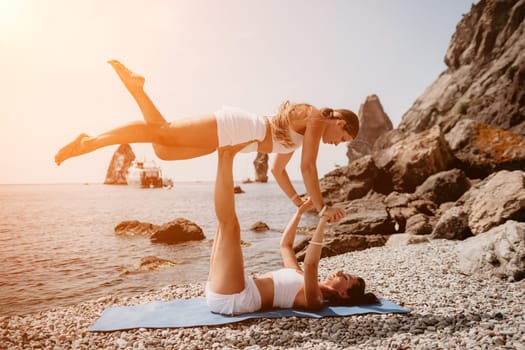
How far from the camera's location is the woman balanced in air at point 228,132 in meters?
4.34

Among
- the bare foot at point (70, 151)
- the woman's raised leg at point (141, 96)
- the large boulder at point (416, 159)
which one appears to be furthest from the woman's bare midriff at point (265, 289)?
the large boulder at point (416, 159)

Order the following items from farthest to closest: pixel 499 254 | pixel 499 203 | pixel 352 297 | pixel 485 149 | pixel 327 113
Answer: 1. pixel 485 149
2. pixel 499 203
3. pixel 499 254
4. pixel 352 297
5. pixel 327 113

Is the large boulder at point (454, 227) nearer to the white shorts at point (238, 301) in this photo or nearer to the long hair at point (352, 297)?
the long hair at point (352, 297)

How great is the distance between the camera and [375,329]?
438 centimetres

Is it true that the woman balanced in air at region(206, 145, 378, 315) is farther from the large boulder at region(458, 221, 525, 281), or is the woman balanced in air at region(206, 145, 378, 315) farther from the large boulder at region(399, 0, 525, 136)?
the large boulder at region(399, 0, 525, 136)

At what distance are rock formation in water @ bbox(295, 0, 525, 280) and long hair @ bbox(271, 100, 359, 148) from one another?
3741 millimetres

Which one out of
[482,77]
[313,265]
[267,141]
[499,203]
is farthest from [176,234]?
[482,77]

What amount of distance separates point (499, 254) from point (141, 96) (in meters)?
6.25

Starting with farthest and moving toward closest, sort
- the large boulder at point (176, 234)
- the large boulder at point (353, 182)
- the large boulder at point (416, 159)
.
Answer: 1. the large boulder at point (353, 182)
2. the large boulder at point (416, 159)
3. the large boulder at point (176, 234)

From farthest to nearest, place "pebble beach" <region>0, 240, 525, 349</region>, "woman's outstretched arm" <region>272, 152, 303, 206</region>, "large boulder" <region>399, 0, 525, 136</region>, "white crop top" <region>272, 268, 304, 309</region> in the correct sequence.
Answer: "large boulder" <region>399, 0, 525, 136</region>
"woman's outstretched arm" <region>272, 152, 303, 206</region>
"white crop top" <region>272, 268, 304, 309</region>
"pebble beach" <region>0, 240, 525, 349</region>

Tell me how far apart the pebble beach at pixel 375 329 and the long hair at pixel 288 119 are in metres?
2.36

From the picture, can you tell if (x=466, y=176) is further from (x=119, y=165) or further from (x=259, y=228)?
(x=119, y=165)

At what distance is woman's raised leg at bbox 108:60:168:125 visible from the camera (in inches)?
175

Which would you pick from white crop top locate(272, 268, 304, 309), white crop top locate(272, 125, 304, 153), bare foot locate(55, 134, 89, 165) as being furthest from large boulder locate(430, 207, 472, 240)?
bare foot locate(55, 134, 89, 165)
